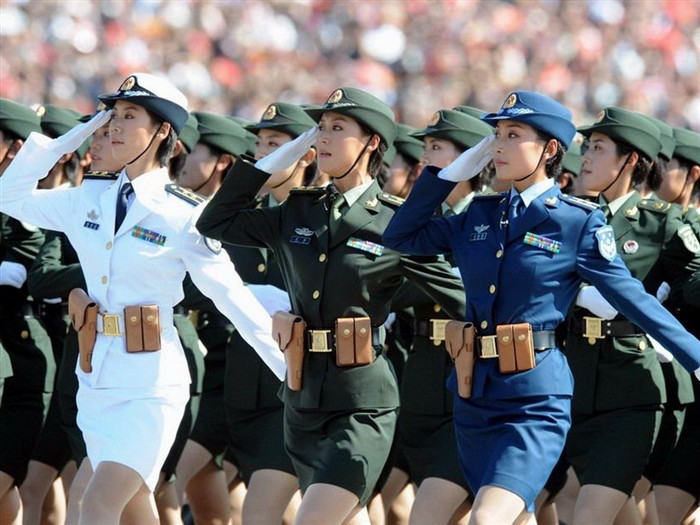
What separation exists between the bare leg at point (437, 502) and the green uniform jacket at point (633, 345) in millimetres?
791

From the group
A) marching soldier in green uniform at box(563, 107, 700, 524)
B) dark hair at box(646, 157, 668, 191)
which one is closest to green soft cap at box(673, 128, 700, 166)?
dark hair at box(646, 157, 668, 191)

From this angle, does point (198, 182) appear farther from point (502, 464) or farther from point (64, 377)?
point (502, 464)

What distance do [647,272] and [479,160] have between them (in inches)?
58.2

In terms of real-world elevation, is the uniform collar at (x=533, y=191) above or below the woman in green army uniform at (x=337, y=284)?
above

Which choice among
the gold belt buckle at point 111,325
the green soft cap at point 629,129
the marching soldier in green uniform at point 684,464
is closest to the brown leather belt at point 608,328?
the marching soldier in green uniform at point 684,464

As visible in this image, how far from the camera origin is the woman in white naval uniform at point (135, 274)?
6.95 m

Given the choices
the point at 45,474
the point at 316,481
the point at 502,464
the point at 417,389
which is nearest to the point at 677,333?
the point at 502,464

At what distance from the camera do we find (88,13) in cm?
2209

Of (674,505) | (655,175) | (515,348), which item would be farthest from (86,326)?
(674,505)

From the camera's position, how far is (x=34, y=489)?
9.10 meters

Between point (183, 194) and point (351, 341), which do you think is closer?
point (351, 341)

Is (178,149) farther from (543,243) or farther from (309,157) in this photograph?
(543,243)

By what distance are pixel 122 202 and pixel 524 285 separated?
1.91m

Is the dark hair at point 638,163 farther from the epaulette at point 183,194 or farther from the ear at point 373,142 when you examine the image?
the epaulette at point 183,194
